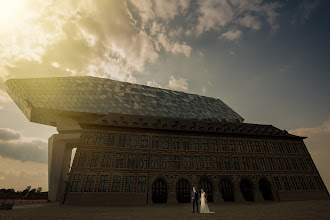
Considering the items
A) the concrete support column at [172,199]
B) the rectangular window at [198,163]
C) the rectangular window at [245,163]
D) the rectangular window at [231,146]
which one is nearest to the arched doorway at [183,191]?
the concrete support column at [172,199]

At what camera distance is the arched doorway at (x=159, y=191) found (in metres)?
27.1

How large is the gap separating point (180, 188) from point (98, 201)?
13.0 meters

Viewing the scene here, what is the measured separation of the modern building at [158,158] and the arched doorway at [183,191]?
15 cm

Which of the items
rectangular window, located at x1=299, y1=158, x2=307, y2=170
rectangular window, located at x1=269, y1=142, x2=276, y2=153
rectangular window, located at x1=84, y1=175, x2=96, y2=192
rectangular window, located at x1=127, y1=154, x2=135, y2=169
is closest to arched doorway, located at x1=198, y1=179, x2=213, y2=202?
rectangular window, located at x1=127, y1=154, x2=135, y2=169

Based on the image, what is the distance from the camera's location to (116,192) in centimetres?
2523

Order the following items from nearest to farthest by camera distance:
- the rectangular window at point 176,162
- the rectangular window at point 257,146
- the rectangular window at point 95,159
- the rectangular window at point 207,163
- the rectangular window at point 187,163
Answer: the rectangular window at point 95,159 → the rectangular window at point 176,162 → the rectangular window at point 187,163 → the rectangular window at point 207,163 → the rectangular window at point 257,146

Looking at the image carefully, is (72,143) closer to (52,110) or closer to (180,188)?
(52,110)

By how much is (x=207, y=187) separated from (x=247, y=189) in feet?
26.1

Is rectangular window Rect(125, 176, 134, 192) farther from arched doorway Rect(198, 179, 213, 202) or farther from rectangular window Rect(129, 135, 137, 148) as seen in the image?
arched doorway Rect(198, 179, 213, 202)

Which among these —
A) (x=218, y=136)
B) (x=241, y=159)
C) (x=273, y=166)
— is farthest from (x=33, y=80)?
(x=273, y=166)

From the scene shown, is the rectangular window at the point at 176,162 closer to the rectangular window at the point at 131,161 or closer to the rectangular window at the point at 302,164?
the rectangular window at the point at 131,161

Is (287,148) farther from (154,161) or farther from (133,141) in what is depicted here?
(133,141)

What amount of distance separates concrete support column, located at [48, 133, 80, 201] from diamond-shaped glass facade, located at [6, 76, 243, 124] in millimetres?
6785

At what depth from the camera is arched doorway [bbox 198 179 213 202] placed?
28711mm
